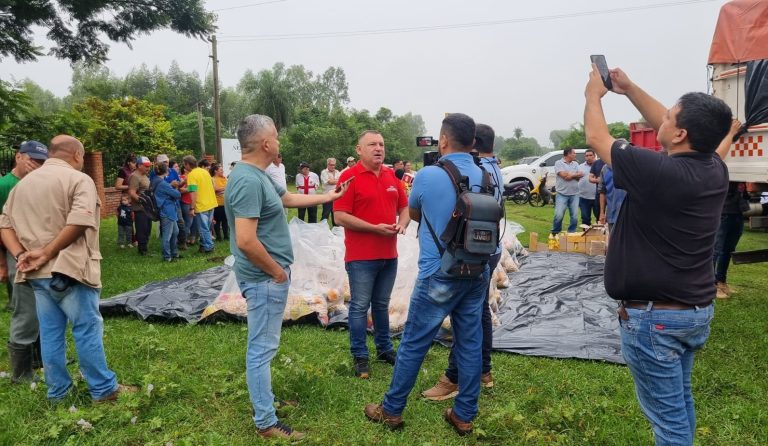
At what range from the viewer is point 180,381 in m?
3.85

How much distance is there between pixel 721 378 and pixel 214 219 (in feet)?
32.8

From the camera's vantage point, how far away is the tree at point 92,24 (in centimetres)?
870

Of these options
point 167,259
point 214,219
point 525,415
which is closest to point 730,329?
point 525,415

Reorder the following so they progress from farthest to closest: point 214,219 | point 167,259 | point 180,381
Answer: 1. point 214,219
2. point 167,259
3. point 180,381

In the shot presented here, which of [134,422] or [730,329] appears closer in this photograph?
[134,422]

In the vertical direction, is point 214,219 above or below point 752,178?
below

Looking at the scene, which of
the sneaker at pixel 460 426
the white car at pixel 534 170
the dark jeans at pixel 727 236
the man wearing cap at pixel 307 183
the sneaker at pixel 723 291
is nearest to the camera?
the sneaker at pixel 460 426

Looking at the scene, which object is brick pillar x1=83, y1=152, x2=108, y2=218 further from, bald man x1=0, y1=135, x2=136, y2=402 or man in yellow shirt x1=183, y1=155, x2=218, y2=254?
bald man x1=0, y1=135, x2=136, y2=402

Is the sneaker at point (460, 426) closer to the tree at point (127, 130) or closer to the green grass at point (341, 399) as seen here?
the green grass at point (341, 399)

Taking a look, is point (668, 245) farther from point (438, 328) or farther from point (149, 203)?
point (149, 203)

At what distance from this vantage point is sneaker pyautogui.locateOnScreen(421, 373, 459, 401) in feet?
12.0

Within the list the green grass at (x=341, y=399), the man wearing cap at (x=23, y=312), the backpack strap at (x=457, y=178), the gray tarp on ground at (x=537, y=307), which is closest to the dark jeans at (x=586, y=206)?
the gray tarp on ground at (x=537, y=307)

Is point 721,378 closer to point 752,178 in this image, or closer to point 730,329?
point 730,329

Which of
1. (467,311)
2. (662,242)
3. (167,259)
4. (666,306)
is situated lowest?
(167,259)
